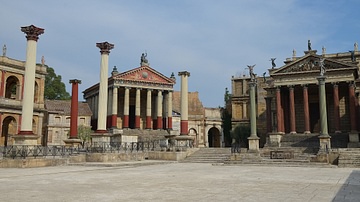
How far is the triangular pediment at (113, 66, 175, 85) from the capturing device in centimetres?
5225

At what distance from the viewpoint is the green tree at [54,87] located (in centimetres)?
6450

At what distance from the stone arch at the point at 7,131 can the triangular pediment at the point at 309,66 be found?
35204mm

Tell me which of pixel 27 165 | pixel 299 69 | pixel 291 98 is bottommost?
pixel 27 165

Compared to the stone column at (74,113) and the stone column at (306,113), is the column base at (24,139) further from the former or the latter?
the stone column at (306,113)

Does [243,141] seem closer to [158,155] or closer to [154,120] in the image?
[154,120]

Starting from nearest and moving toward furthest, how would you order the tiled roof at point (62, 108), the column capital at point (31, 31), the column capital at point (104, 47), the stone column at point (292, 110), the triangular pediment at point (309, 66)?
the column capital at point (31, 31), the column capital at point (104, 47), the triangular pediment at point (309, 66), the stone column at point (292, 110), the tiled roof at point (62, 108)

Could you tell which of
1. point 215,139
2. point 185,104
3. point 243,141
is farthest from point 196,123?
point 185,104

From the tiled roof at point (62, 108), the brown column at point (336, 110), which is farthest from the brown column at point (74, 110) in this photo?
the brown column at point (336, 110)

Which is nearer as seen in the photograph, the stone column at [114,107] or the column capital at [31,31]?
the column capital at [31,31]

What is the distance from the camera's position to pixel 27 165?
→ 846 inches

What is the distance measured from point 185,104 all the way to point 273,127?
62.1ft

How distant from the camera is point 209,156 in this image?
30.5 metres

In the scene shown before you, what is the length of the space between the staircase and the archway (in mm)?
33775

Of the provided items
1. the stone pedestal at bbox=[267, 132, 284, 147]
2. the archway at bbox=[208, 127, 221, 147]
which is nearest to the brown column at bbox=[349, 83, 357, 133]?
the stone pedestal at bbox=[267, 132, 284, 147]
